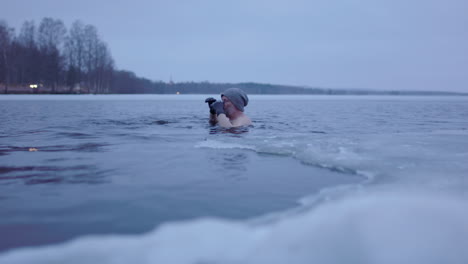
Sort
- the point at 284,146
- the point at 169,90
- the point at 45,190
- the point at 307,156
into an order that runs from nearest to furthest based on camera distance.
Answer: the point at 45,190
the point at 307,156
the point at 284,146
the point at 169,90

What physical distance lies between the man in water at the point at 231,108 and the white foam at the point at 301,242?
18.0 feet

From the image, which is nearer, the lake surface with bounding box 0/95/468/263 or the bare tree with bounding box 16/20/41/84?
the lake surface with bounding box 0/95/468/263

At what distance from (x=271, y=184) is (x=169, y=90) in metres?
90.5

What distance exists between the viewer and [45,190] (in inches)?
93.0

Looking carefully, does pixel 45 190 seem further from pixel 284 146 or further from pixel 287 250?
pixel 284 146

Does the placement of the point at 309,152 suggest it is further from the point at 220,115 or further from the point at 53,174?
the point at 220,115

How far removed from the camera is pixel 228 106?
759cm

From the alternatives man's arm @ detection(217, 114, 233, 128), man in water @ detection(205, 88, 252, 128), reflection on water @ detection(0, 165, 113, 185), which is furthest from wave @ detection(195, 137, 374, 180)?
man in water @ detection(205, 88, 252, 128)

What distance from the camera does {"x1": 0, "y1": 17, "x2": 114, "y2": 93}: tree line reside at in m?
35.9

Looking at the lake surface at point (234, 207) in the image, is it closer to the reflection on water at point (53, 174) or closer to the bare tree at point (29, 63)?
the reflection on water at point (53, 174)

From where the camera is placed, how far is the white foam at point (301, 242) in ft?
4.91

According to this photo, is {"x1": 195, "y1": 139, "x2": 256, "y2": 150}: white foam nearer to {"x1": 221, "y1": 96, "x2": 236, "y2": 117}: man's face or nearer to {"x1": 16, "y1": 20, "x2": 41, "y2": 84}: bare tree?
{"x1": 221, "y1": 96, "x2": 236, "y2": 117}: man's face

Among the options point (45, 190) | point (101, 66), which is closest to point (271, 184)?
point (45, 190)

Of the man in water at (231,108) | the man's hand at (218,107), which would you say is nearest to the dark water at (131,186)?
the man in water at (231,108)
